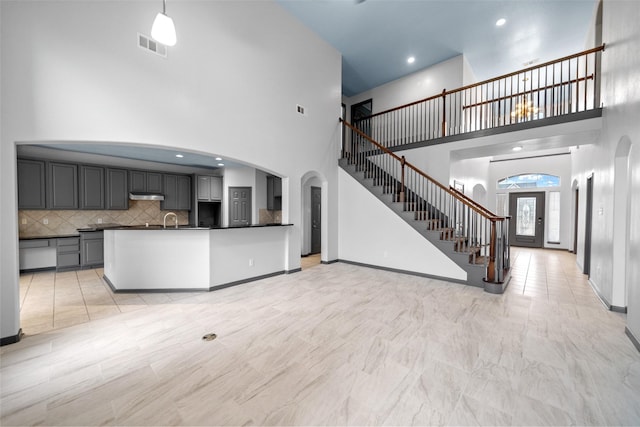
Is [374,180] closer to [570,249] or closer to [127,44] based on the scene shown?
[127,44]

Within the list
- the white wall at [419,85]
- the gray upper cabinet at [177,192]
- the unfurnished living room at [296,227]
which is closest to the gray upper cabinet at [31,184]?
the unfurnished living room at [296,227]

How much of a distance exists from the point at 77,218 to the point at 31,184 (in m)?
1.10

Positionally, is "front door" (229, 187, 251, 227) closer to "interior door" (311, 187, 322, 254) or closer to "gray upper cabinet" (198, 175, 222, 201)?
"gray upper cabinet" (198, 175, 222, 201)

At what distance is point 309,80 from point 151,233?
458 centimetres

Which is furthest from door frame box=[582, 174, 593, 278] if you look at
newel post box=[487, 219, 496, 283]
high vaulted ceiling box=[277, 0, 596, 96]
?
high vaulted ceiling box=[277, 0, 596, 96]

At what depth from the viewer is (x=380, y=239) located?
224 inches

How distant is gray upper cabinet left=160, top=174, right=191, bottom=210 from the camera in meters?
7.18

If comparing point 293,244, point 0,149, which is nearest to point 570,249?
point 293,244

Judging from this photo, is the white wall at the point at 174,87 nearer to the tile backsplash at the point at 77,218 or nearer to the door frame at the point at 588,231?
the tile backsplash at the point at 77,218

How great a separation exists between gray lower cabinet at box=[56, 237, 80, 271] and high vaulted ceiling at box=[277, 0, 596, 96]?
275 inches

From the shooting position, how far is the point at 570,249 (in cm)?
841

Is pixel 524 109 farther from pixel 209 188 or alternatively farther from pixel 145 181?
pixel 145 181

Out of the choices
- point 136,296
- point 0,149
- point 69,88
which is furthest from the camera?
point 136,296

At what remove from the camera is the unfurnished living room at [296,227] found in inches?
76.5
